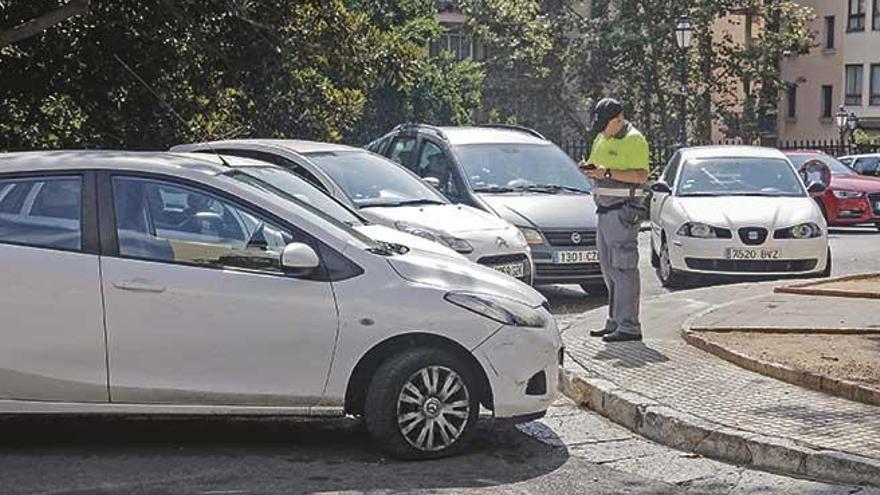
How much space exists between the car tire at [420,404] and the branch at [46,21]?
7.97 m

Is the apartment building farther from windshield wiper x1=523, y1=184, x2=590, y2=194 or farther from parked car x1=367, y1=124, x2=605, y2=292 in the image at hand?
windshield wiper x1=523, y1=184, x2=590, y2=194

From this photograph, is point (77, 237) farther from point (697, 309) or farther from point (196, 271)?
point (697, 309)

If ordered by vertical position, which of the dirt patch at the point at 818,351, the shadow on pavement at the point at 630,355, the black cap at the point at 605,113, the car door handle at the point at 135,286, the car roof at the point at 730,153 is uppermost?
the black cap at the point at 605,113

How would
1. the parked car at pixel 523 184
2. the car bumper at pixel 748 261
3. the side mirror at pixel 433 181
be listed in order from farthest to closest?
the car bumper at pixel 748 261 → the side mirror at pixel 433 181 → the parked car at pixel 523 184

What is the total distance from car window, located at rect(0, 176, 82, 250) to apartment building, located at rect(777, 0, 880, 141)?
49980 mm

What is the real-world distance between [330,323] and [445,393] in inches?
28.6

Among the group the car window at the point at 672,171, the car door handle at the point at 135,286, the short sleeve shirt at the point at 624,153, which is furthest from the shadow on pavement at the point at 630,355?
the car window at the point at 672,171

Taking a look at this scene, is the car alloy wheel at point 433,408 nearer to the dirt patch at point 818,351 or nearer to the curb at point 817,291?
the dirt patch at point 818,351

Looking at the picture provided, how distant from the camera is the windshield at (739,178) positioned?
14.5 m

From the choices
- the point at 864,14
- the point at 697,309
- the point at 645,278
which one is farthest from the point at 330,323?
the point at 864,14

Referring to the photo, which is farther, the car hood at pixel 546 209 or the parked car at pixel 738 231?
the parked car at pixel 738 231

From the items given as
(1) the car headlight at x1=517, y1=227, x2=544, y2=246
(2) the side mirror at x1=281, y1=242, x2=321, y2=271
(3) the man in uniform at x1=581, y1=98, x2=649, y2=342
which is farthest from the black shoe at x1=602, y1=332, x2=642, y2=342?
(2) the side mirror at x1=281, y1=242, x2=321, y2=271

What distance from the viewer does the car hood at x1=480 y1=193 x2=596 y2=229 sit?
12.3 metres

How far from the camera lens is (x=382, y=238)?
736cm
